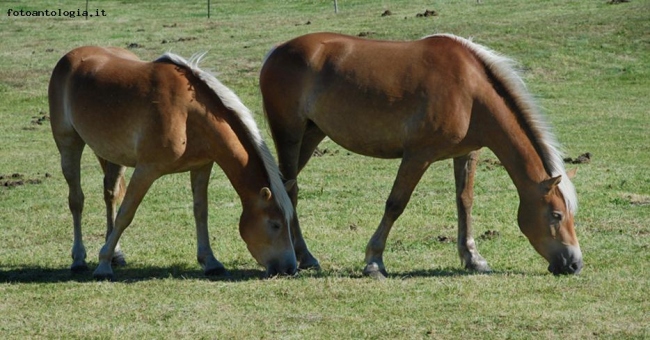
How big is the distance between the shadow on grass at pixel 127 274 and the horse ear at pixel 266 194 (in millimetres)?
667

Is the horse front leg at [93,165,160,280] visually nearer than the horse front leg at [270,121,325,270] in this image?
Yes

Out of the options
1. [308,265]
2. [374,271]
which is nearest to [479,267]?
[374,271]

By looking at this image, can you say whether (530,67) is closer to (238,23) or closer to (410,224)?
(238,23)

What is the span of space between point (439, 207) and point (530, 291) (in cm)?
396

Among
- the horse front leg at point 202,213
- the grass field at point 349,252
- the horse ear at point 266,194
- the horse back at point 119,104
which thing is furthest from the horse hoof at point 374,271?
the horse back at point 119,104

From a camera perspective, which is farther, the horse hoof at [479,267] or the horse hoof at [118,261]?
the horse hoof at [118,261]

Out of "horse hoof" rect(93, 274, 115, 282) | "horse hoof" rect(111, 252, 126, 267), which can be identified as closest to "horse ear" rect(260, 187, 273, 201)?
Answer: "horse hoof" rect(93, 274, 115, 282)

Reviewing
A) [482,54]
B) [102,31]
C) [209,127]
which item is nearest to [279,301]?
[209,127]

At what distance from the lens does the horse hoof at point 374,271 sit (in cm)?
820

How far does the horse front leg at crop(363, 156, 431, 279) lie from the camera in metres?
8.30

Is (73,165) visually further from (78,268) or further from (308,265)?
(308,265)

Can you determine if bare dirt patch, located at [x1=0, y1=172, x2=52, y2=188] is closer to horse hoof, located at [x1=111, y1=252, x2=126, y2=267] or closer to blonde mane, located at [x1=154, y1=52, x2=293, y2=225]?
horse hoof, located at [x1=111, y1=252, x2=126, y2=267]

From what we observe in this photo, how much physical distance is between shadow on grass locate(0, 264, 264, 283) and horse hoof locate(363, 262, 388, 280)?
0.86 m

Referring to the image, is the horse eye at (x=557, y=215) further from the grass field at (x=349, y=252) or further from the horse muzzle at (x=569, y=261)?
the grass field at (x=349, y=252)
